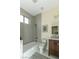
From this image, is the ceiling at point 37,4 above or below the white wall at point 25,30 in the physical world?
above

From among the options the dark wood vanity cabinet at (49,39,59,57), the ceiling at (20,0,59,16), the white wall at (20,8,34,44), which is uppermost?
the ceiling at (20,0,59,16)

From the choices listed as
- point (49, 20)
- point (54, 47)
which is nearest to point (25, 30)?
point (49, 20)

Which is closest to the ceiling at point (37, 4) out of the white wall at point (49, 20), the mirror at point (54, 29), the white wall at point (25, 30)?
the white wall at point (25, 30)

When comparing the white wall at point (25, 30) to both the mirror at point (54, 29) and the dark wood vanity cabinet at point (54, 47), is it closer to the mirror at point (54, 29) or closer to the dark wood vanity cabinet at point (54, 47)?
the mirror at point (54, 29)

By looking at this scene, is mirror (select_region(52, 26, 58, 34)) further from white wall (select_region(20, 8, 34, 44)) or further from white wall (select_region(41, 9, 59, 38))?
white wall (select_region(20, 8, 34, 44))

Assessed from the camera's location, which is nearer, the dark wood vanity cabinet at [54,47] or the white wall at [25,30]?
the dark wood vanity cabinet at [54,47]

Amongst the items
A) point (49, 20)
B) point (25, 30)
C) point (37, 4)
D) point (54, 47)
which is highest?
point (37, 4)

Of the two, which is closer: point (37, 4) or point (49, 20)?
point (37, 4)

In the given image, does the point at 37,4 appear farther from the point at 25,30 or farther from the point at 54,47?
the point at 54,47

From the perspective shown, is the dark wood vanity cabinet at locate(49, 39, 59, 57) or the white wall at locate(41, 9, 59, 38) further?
the white wall at locate(41, 9, 59, 38)

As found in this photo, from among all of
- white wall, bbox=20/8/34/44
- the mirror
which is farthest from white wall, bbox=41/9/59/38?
white wall, bbox=20/8/34/44

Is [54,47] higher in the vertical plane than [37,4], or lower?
lower
